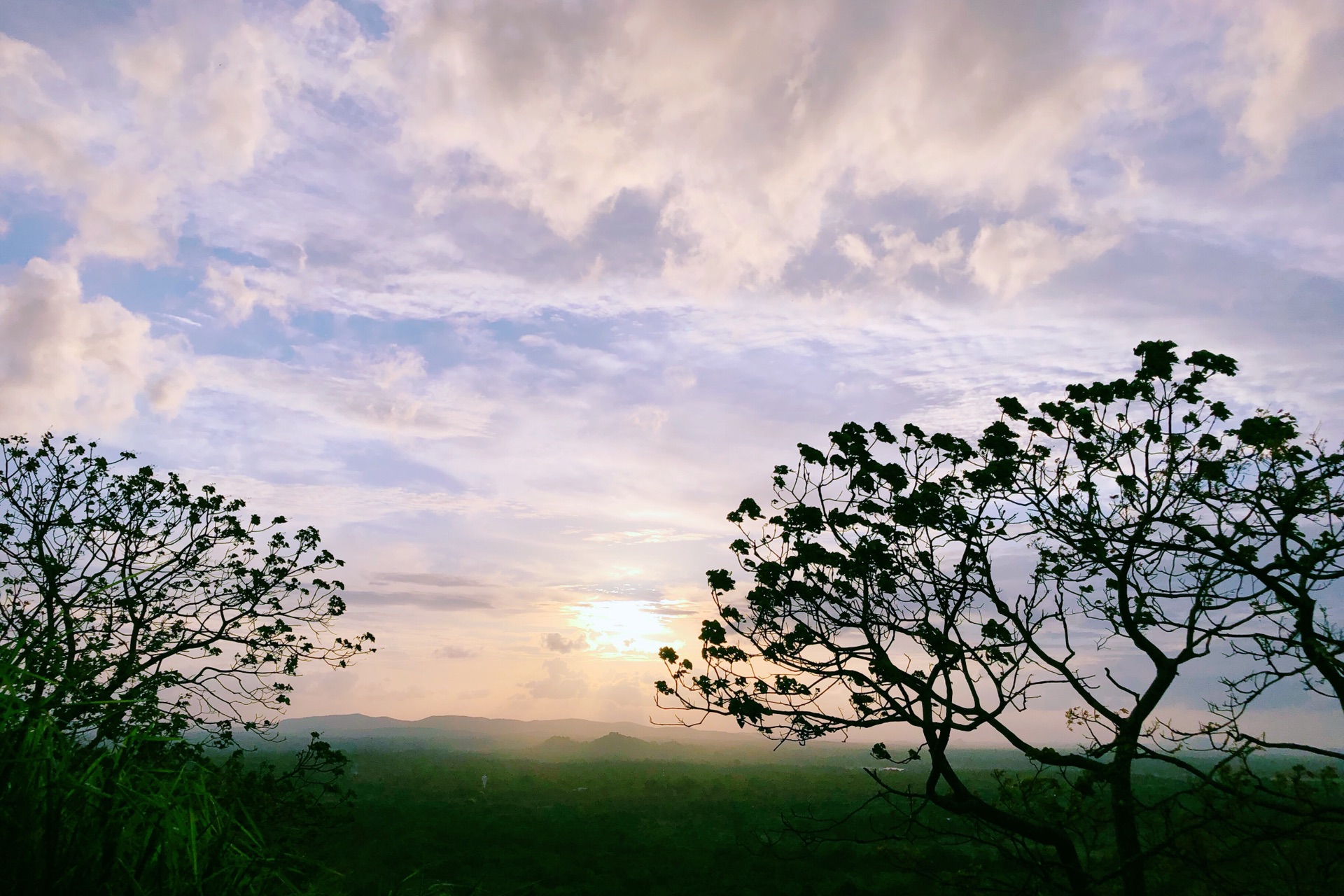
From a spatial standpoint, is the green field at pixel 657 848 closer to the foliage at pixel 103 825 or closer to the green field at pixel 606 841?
the green field at pixel 606 841

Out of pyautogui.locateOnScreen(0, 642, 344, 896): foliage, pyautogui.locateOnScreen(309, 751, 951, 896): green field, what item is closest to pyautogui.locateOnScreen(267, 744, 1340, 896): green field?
pyautogui.locateOnScreen(309, 751, 951, 896): green field

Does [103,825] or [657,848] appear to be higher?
[103,825]

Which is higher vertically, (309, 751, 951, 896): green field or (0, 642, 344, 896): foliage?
(0, 642, 344, 896): foliage

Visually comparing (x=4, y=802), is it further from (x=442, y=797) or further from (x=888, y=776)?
(x=888, y=776)

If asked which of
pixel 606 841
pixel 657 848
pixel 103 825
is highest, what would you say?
pixel 103 825

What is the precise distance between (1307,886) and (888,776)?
188616 mm

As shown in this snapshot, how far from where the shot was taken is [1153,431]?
11.6m

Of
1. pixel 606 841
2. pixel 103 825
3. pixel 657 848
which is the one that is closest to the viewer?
pixel 103 825

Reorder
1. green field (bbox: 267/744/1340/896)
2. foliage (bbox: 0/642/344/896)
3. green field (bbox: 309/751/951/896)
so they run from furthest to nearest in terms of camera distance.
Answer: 1. green field (bbox: 309/751/951/896)
2. green field (bbox: 267/744/1340/896)
3. foliage (bbox: 0/642/344/896)

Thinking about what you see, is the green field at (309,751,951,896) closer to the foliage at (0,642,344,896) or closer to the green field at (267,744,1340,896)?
the green field at (267,744,1340,896)

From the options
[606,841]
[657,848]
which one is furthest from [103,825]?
[606,841]

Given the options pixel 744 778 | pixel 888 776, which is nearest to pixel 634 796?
pixel 744 778

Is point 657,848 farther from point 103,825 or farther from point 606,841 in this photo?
point 103,825

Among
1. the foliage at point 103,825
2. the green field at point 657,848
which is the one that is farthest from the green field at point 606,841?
the foliage at point 103,825
